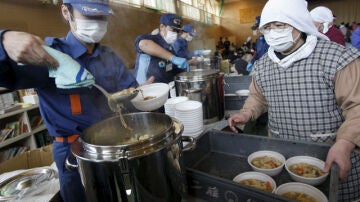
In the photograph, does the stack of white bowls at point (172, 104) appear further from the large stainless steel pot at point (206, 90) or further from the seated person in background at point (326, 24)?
the seated person in background at point (326, 24)

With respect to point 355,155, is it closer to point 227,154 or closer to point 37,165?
point 227,154

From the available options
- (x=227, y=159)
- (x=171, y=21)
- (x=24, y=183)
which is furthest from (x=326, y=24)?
(x=24, y=183)

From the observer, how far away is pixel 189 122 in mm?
1495

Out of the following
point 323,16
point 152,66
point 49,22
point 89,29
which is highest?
point 49,22

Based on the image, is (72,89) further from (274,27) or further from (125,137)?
(274,27)

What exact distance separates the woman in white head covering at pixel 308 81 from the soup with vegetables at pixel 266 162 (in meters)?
0.31

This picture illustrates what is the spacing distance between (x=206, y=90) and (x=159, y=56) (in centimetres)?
89

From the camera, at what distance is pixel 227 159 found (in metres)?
1.32

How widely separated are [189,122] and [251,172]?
0.54 metres

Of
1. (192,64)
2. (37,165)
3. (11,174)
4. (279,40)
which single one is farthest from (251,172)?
(192,64)

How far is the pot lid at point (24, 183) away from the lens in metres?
1.36

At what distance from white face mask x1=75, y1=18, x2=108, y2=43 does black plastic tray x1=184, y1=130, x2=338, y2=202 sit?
0.84 m

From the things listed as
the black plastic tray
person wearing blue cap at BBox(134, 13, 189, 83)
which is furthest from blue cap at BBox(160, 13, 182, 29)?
the black plastic tray

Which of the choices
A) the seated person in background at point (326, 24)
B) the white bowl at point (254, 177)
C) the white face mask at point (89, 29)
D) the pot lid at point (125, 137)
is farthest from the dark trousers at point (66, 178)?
the seated person in background at point (326, 24)
